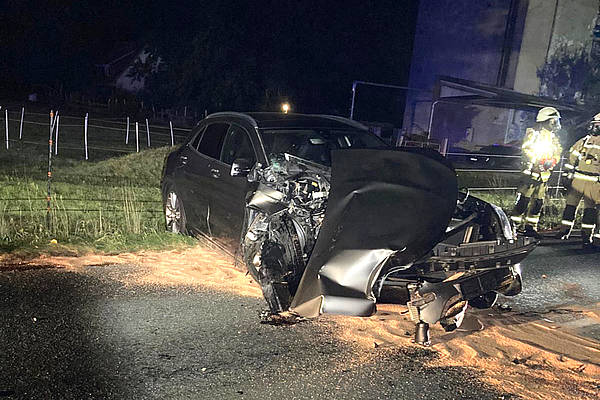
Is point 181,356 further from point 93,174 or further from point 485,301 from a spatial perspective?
point 93,174

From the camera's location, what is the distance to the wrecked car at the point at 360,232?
430cm

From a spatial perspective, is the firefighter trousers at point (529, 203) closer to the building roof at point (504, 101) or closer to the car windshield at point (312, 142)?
the car windshield at point (312, 142)

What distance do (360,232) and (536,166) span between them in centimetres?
647

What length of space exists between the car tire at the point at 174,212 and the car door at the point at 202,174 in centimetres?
21

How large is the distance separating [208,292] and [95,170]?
9937mm

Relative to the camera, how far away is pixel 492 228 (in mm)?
5121

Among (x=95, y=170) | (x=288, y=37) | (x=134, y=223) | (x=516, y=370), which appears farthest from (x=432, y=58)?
(x=516, y=370)

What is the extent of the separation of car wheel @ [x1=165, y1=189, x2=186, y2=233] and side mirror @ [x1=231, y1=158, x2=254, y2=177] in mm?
1884

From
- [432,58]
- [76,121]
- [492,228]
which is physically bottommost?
[76,121]

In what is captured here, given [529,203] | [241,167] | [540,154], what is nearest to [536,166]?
[540,154]

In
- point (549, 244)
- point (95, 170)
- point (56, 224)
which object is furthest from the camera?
point (95, 170)

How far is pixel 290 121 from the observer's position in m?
6.58

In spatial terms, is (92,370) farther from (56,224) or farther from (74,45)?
(74,45)

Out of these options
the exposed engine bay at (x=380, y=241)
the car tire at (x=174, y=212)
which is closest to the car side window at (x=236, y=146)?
the exposed engine bay at (x=380, y=241)
